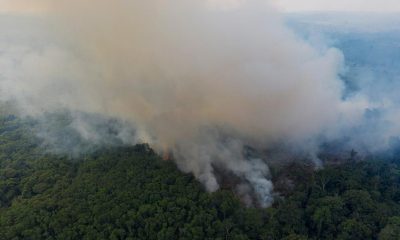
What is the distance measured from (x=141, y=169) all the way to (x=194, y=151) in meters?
6.92

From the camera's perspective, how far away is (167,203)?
34.2 m

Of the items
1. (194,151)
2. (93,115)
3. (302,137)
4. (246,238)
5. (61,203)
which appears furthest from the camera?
(93,115)

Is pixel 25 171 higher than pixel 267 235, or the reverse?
pixel 25 171

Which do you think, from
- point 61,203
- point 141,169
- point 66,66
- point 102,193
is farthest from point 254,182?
point 66,66

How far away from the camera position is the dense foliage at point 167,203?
31.8m

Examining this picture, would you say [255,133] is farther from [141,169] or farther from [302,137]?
[141,169]

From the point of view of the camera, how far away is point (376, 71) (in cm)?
9256

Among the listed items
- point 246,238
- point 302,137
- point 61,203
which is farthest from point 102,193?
point 302,137

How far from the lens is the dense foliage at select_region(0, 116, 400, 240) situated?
3180 cm

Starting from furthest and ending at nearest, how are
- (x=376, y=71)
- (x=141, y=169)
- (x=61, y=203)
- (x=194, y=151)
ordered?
1. (x=376, y=71)
2. (x=194, y=151)
3. (x=141, y=169)
4. (x=61, y=203)

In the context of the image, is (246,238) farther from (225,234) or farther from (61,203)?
(61,203)

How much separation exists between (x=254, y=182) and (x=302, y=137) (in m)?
12.0

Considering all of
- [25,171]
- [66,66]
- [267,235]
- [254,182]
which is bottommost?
[267,235]

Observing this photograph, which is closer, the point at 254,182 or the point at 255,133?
the point at 254,182
